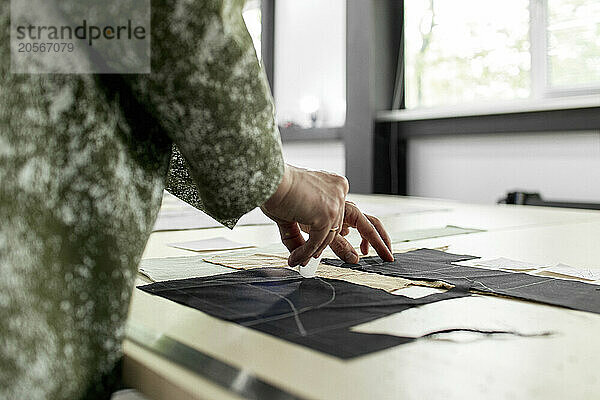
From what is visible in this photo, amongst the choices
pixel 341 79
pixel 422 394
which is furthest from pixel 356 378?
pixel 341 79

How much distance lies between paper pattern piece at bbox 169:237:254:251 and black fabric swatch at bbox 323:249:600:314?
24cm

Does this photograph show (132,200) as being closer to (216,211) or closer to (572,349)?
(216,211)

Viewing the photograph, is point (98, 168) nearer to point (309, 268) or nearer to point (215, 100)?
point (215, 100)

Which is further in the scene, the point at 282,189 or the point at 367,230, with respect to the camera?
the point at 367,230

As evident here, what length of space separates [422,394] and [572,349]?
17 cm

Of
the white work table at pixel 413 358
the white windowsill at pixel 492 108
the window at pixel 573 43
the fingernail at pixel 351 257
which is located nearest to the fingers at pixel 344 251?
the fingernail at pixel 351 257

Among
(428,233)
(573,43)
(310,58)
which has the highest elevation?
(310,58)

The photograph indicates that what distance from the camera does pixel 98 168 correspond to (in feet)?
1.53

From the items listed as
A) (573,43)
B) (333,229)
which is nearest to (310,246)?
(333,229)

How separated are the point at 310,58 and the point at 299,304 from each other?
404cm

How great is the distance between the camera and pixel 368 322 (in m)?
0.54

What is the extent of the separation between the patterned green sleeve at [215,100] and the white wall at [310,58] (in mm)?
3488

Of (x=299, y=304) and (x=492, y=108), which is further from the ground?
(x=492, y=108)

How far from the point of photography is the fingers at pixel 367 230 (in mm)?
844
